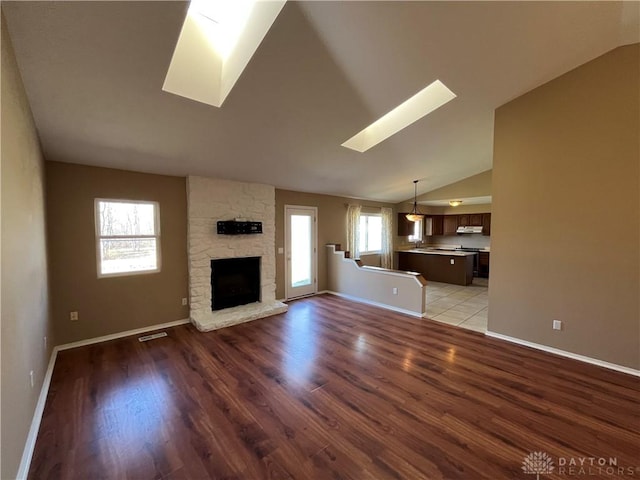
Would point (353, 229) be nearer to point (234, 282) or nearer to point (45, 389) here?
point (234, 282)

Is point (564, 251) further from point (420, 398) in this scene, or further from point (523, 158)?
point (420, 398)

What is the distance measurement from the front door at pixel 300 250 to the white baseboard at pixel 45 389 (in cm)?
221

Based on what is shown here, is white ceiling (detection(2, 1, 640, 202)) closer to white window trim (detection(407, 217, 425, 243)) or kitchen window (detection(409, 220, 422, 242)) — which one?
kitchen window (detection(409, 220, 422, 242))

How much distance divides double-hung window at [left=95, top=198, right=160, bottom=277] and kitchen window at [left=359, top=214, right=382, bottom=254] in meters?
5.00

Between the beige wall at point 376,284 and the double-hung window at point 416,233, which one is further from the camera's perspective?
the double-hung window at point 416,233

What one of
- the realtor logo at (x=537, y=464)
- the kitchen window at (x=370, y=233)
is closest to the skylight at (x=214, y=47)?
the realtor logo at (x=537, y=464)

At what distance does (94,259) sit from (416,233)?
26.7 feet

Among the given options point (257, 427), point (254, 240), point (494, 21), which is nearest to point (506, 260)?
point (494, 21)

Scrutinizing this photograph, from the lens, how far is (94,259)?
140 inches

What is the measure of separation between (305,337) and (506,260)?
9.73 feet

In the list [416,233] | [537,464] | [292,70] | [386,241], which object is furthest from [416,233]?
[537,464]

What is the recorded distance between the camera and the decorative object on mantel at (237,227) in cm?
443

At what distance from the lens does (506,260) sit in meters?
3.58

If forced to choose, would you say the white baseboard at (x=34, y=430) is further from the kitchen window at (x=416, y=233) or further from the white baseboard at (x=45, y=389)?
the kitchen window at (x=416, y=233)
